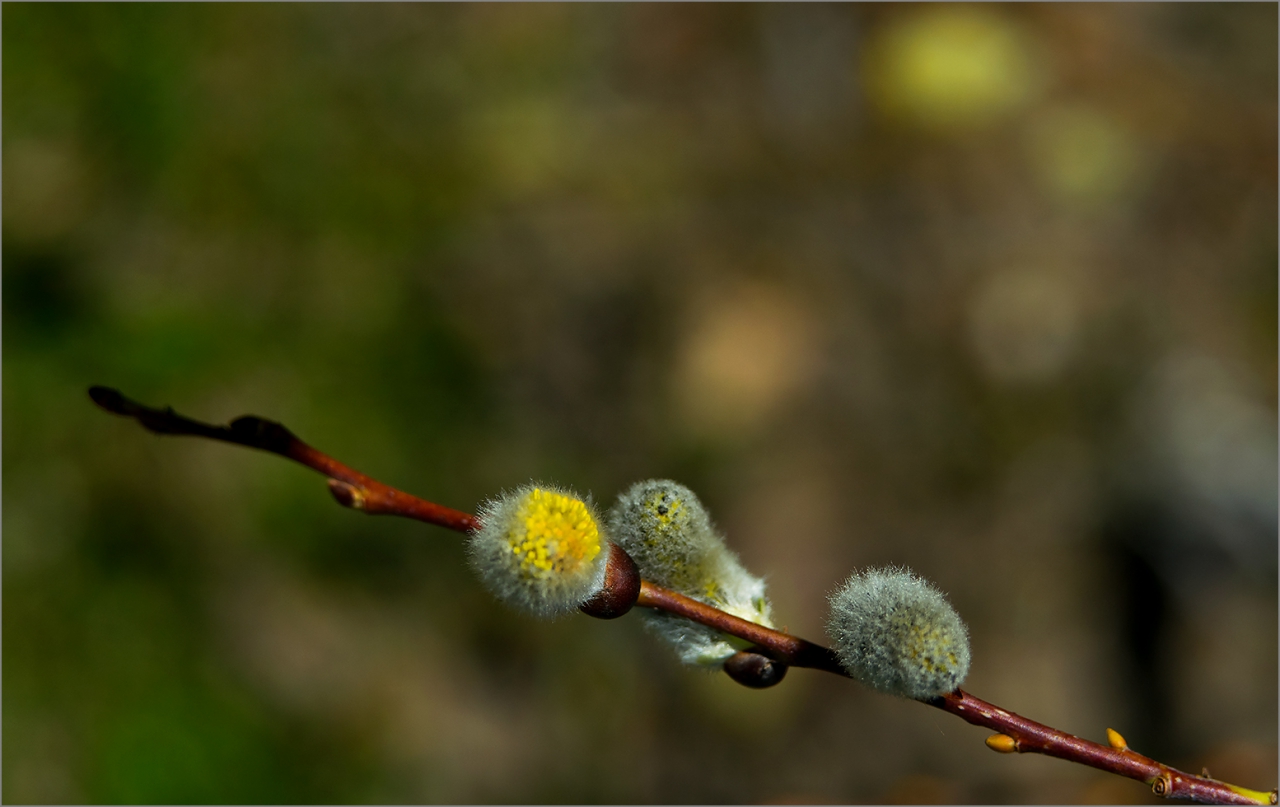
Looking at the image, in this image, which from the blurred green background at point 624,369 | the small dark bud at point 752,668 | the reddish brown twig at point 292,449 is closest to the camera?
the reddish brown twig at point 292,449

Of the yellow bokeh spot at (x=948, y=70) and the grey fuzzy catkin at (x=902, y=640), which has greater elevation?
the yellow bokeh spot at (x=948, y=70)

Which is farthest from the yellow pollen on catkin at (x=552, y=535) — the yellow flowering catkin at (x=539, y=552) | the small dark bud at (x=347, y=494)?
the small dark bud at (x=347, y=494)

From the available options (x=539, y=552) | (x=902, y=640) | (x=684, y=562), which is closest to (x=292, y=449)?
(x=539, y=552)

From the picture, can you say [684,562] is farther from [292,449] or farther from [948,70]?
[948,70]

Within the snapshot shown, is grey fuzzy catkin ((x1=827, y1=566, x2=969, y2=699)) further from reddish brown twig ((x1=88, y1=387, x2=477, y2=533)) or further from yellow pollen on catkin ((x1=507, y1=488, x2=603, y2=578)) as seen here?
reddish brown twig ((x1=88, y1=387, x2=477, y2=533))

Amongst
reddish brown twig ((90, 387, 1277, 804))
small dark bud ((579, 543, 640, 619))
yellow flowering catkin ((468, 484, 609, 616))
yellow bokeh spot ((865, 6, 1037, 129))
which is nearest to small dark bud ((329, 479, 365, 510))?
reddish brown twig ((90, 387, 1277, 804))

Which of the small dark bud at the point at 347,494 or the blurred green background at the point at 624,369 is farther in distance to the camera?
the blurred green background at the point at 624,369

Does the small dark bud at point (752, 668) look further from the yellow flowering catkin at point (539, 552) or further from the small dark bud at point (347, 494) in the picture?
the small dark bud at point (347, 494)

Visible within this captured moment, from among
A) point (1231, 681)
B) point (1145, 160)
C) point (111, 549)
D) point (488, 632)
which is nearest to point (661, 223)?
point (488, 632)

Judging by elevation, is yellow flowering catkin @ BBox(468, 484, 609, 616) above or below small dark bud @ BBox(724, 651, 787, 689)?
below
